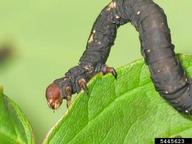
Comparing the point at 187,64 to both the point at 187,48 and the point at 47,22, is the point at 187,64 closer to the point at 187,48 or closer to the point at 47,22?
the point at 187,48

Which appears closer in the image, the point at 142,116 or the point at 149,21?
the point at 142,116

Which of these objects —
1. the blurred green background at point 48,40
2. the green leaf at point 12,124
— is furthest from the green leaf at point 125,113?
the blurred green background at point 48,40

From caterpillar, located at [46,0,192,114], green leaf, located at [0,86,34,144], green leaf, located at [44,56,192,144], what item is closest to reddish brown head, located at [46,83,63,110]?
caterpillar, located at [46,0,192,114]

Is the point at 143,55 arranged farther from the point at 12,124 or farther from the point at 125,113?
the point at 12,124

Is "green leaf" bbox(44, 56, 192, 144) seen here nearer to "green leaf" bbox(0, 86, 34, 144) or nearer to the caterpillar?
the caterpillar

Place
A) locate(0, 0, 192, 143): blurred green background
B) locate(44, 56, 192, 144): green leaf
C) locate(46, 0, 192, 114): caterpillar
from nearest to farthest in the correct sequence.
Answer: locate(44, 56, 192, 144): green leaf, locate(46, 0, 192, 114): caterpillar, locate(0, 0, 192, 143): blurred green background

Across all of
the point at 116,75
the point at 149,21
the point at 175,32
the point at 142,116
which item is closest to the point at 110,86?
the point at 116,75

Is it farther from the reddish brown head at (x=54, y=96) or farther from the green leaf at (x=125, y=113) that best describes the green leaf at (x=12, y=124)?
the reddish brown head at (x=54, y=96)
